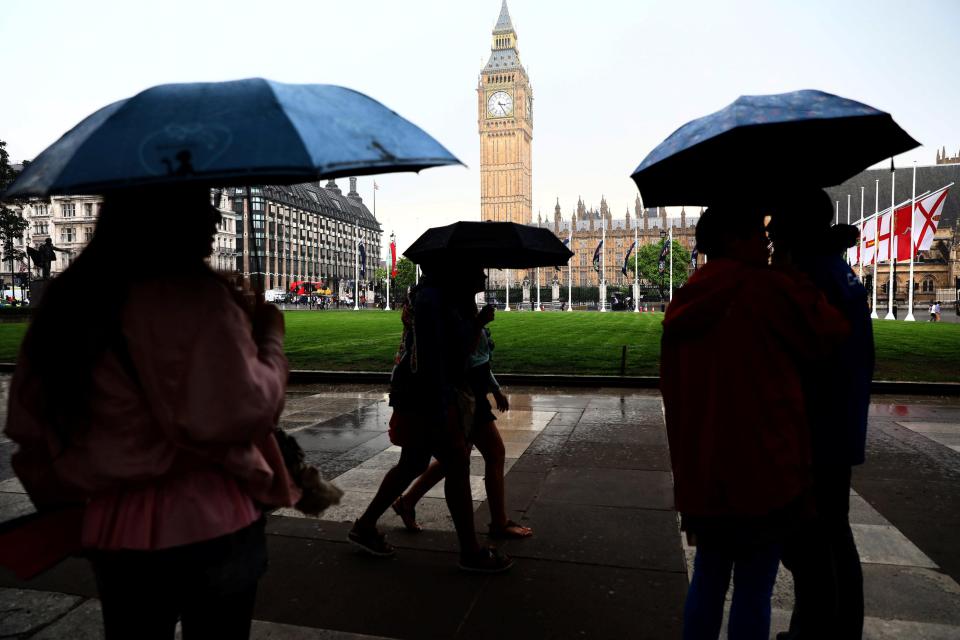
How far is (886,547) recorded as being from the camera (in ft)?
13.1

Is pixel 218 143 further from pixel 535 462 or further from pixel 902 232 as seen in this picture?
pixel 902 232

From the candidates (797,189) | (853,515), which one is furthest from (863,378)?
(853,515)

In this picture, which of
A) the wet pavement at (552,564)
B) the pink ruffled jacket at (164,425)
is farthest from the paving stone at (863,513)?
the pink ruffled jacket at (164,425)

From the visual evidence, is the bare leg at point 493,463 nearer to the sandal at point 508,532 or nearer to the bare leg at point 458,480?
the sandal at point 508,532

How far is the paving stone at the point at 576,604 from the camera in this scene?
3.03 meters

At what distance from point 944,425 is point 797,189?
682cm

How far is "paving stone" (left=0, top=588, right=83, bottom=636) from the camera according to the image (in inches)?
121

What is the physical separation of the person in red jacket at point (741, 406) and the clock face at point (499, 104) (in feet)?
383

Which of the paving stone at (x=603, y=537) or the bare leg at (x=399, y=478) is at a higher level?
the bare leg at (x=399, y=478)

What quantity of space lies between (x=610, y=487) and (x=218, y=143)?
173 inches

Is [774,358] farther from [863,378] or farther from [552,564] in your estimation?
[552,564]

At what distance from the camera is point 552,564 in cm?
378

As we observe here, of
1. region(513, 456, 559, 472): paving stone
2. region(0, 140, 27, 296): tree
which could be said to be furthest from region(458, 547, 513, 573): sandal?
region(0, 140, 27, 296): tree

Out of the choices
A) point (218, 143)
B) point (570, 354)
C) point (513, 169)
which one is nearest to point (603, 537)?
point (218, 143)
